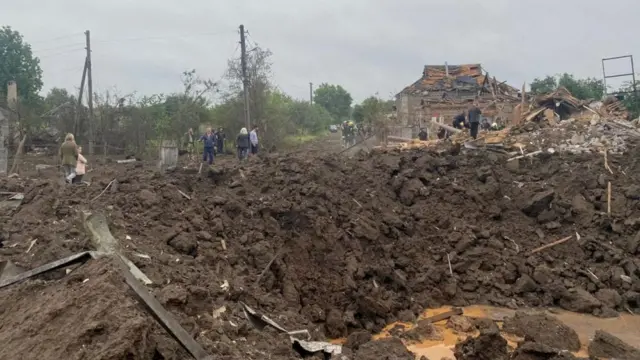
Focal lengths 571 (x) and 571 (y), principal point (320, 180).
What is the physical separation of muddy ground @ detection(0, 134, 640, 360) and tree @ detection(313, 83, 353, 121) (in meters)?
59.3

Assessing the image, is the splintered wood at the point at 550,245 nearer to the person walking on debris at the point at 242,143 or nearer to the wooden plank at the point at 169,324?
the wooden plank at the point at 169,324

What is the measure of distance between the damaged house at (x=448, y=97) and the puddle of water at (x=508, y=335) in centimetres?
1496

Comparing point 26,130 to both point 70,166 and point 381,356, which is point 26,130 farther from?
point 381,356

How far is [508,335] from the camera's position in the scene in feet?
27.5

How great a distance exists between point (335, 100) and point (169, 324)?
2789 inches

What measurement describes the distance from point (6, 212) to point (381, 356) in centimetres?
611

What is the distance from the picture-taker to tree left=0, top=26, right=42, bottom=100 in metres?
35.9

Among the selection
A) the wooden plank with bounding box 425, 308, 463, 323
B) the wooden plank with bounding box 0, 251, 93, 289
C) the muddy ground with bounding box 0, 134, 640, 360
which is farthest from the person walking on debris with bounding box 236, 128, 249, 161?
the wooden plank with bounding box 0, 251, 93, 289

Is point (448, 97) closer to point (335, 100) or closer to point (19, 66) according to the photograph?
point (19, 66)

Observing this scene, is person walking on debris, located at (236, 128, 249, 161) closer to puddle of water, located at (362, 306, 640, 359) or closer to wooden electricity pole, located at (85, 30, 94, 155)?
puddle of water, located at (362, 306, 640, 359)

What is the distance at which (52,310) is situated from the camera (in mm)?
4176

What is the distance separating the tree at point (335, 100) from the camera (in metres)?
73.6

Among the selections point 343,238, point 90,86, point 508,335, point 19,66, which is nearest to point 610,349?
point 508,335

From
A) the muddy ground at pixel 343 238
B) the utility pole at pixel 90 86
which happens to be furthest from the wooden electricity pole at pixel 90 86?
the muddy ground at pixel 343 238
